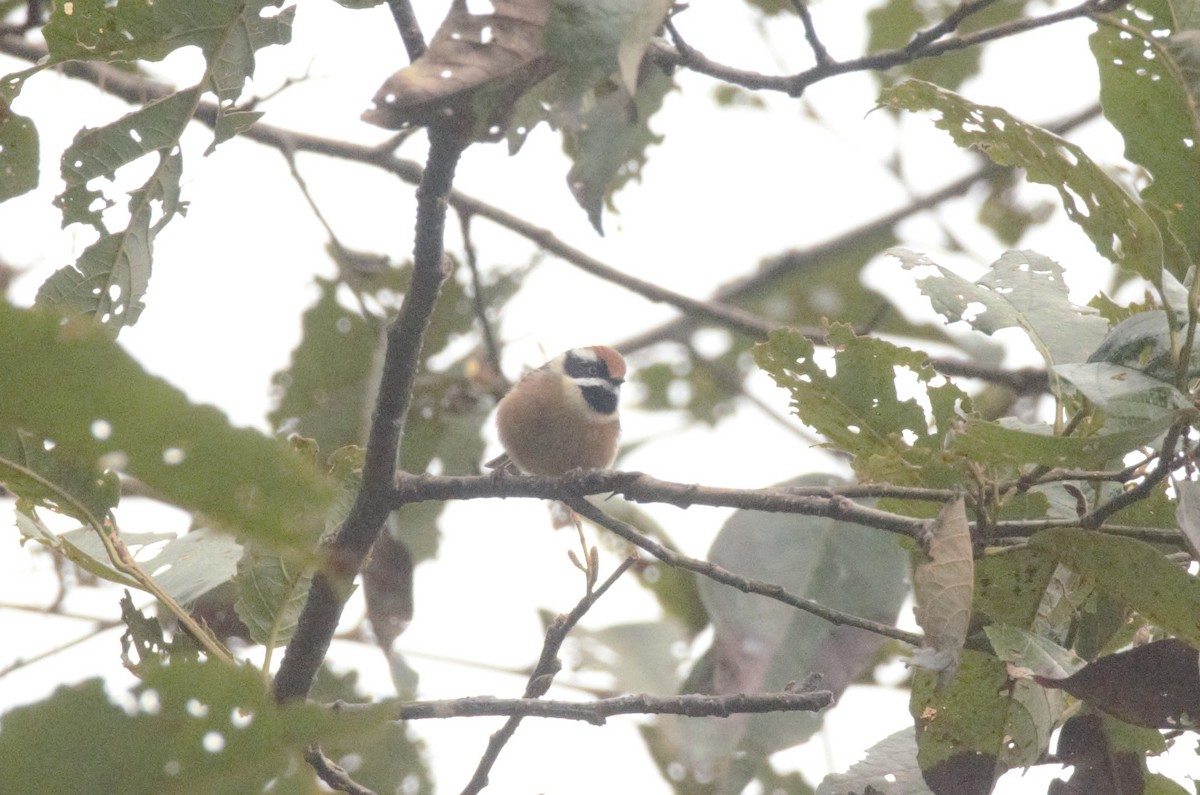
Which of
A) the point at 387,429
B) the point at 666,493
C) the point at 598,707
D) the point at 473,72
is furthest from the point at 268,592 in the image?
the point at 473,72

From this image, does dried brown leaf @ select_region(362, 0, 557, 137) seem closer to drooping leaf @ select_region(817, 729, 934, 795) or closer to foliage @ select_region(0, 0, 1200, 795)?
foliage @ select_region(0, 0, 1200, 795)

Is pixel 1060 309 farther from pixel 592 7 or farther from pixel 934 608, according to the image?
pixel 592 7

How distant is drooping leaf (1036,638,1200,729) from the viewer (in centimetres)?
210

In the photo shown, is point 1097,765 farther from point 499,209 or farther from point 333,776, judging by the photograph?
point 499,209

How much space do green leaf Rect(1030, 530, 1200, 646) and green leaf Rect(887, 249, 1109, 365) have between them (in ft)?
1.11

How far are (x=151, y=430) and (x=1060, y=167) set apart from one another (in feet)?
5.83

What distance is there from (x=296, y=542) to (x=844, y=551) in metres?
3.10

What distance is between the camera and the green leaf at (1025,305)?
243 centimetres

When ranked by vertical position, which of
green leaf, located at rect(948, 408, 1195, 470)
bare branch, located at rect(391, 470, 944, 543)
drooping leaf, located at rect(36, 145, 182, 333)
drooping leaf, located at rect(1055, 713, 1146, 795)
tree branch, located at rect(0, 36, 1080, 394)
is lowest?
drooping leaf, located at rect(1055, 713, 1146, 795)

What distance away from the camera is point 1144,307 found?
8.46 ft

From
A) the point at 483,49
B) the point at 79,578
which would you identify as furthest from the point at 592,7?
the point at 79,578

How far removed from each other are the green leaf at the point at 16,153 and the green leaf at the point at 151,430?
1743mm

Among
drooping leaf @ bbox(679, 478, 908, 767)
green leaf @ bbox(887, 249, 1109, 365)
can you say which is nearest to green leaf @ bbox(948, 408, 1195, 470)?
green leaf @ bbox(887, 249, 1109, 365)

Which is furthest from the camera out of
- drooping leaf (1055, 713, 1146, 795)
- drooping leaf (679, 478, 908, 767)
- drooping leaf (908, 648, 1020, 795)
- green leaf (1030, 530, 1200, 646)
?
drooping leaf (679, 478, 908, 767)
